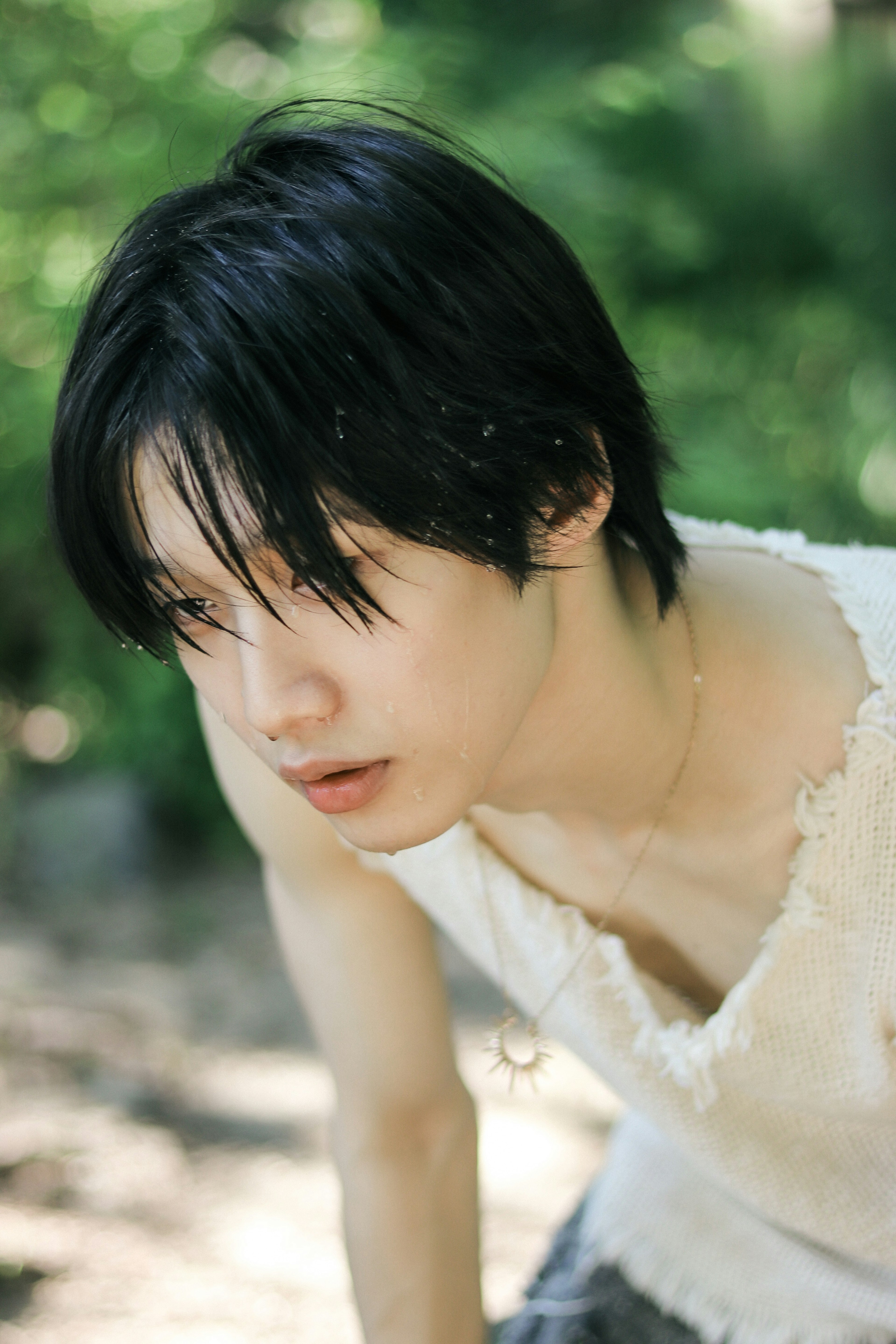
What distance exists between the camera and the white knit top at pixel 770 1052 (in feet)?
3.34

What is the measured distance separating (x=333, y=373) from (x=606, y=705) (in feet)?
1.34

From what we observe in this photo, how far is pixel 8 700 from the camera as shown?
14.6 feet

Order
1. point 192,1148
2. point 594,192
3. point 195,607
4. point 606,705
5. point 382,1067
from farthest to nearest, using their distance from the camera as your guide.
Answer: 1. point 594,192
2. point 192,1148
3. point 382,1067
4. point 606,705
5. point 195,607

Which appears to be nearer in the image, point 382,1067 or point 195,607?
point 195,607

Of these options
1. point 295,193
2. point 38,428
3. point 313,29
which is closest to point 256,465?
point 295,193

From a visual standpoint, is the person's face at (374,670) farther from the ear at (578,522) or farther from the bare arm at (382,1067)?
the bare arm at (382,1067)

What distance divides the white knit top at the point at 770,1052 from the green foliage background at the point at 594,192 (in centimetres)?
234

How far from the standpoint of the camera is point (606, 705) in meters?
1.03

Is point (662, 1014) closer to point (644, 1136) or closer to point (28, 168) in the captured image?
point (644, 1136)

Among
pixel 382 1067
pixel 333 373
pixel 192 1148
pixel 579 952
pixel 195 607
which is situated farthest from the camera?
pixel 192 1148

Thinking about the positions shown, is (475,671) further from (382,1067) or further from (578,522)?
(382,1067)

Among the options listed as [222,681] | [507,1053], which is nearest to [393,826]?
[222,681]

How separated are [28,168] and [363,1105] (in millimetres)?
3882

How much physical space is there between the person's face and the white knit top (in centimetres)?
31
